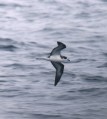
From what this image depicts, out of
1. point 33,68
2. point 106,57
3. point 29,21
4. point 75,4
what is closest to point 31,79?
point 33,68

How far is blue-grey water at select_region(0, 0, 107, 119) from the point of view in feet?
110

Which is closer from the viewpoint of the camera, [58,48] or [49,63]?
[58,48]

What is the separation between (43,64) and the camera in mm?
38781

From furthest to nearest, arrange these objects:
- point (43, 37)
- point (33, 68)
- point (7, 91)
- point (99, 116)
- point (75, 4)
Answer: point (75, 4) < point (43, 37) < point (33, 68) < point (7, 91) < point (99, 116)

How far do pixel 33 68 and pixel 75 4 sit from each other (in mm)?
15007

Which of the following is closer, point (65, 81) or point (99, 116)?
point (99, 116)

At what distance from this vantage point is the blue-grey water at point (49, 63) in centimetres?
3347

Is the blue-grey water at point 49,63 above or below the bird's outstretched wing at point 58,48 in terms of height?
below

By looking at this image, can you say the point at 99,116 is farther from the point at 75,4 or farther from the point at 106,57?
the point at 75,4

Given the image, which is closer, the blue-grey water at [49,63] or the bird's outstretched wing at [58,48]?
the bird's outstretched wing at [58,48]

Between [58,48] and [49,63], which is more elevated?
[58,48]

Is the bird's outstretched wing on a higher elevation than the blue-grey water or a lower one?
higher

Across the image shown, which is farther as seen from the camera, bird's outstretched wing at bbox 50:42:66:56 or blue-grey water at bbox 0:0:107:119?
blue-grey water at bbox 0:0:107:119

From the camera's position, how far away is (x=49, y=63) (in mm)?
39375
